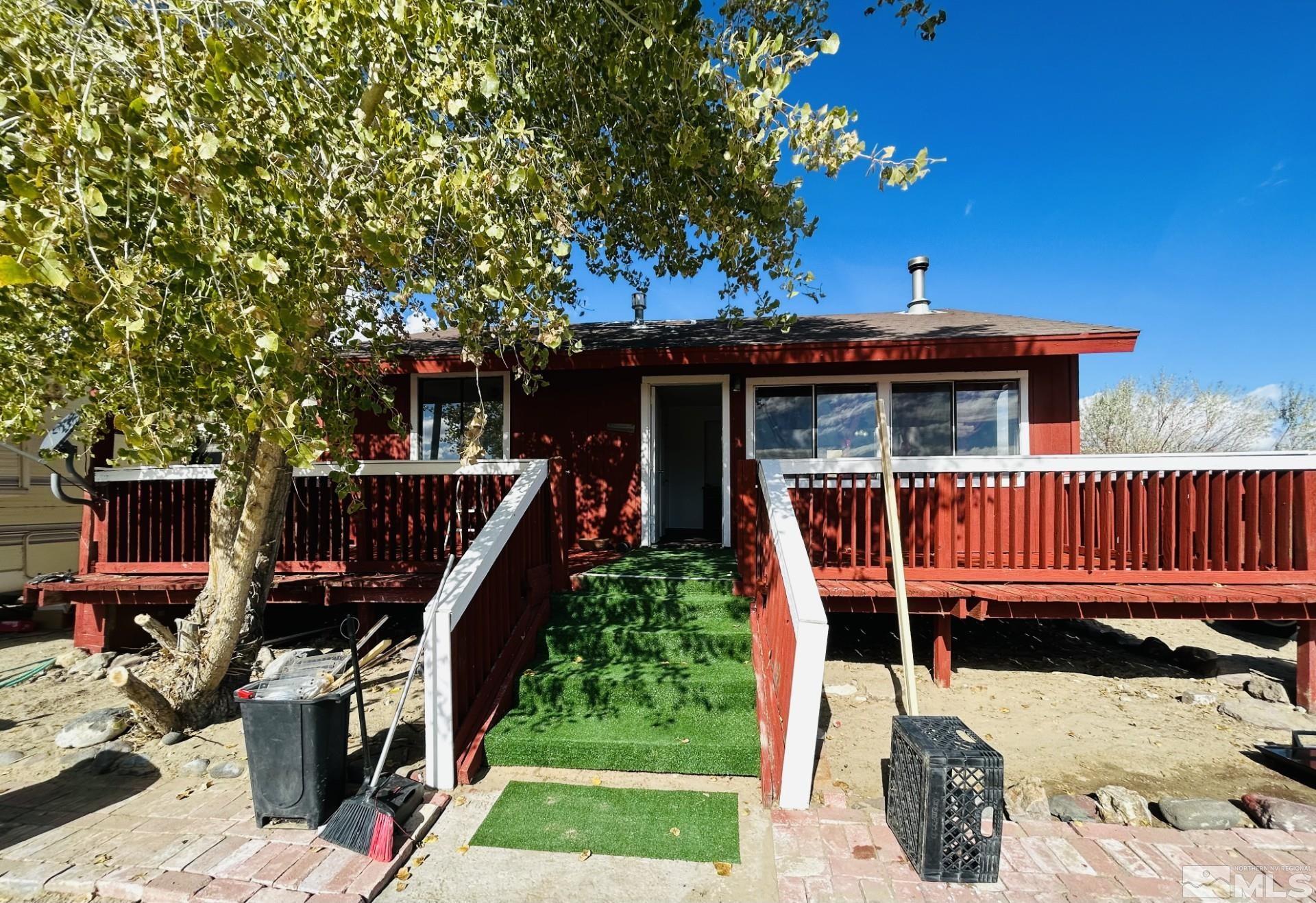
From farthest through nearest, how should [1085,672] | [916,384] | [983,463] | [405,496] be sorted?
[916,384] < [405,496] < [1085,672] < [983,463]

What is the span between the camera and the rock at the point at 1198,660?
508 centimetres

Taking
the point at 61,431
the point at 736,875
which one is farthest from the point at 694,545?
the point at 61,431

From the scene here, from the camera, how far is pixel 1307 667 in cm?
448

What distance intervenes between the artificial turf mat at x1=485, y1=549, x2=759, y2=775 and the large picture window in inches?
106

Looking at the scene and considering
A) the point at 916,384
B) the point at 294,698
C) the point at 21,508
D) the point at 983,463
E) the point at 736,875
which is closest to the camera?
the point at 736,875

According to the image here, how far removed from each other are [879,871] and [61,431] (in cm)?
721

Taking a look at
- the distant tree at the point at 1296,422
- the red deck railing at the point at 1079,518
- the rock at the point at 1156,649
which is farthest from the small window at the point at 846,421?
the distant tree at the point at 1296,422

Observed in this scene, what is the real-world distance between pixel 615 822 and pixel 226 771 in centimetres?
259

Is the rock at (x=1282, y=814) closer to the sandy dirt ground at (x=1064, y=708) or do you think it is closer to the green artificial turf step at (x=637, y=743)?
the sandy dirt ground at (x=1064, y=708)

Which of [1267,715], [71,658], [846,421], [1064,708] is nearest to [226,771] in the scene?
[71,658]

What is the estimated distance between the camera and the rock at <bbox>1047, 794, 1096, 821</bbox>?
3.12 m

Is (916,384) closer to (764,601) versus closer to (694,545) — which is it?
(694,545)

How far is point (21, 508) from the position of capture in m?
7.77

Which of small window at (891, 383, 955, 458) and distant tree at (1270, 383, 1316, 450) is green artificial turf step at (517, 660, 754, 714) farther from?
distant tree at (1270, 383, 1316, 450)
